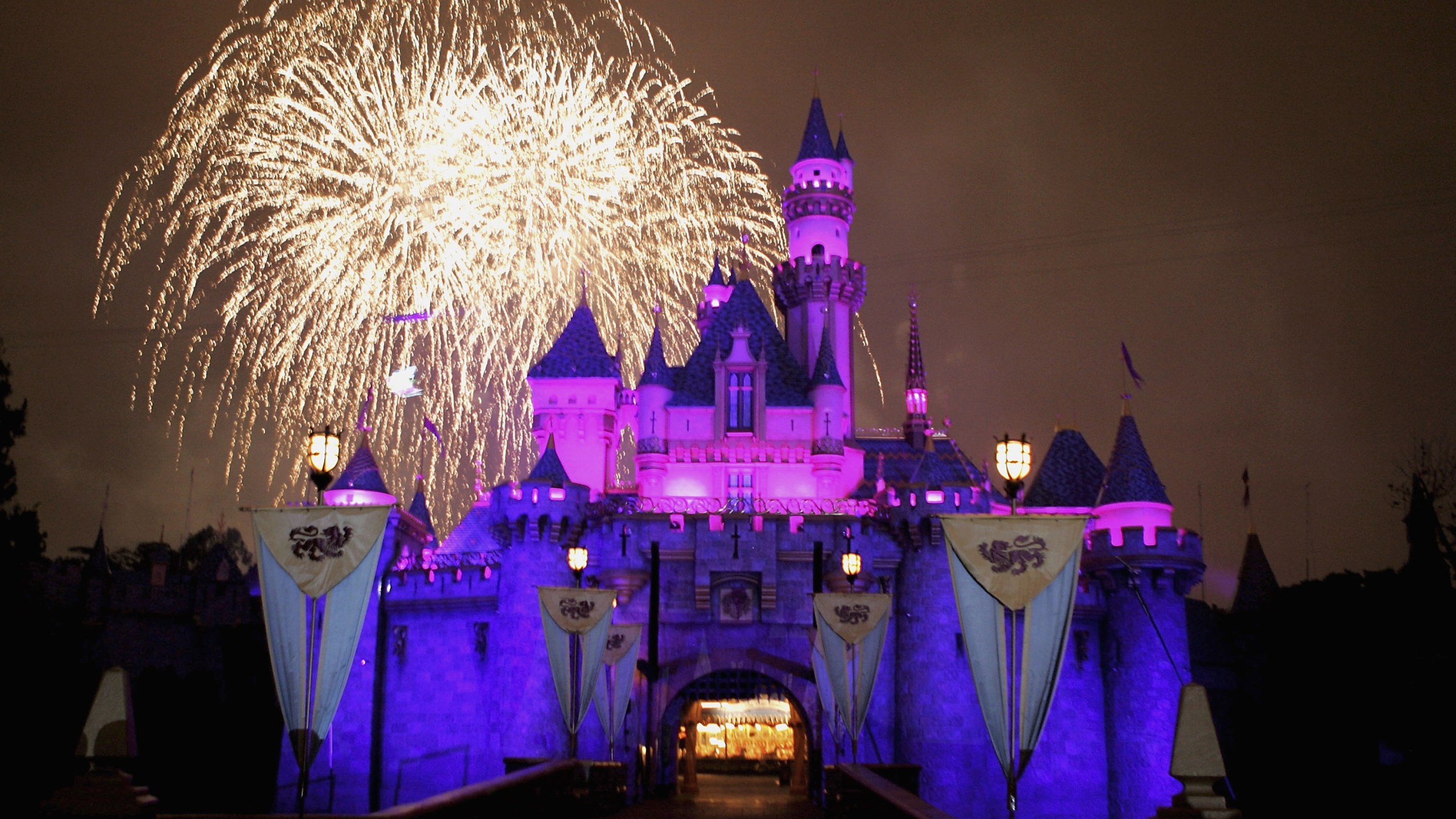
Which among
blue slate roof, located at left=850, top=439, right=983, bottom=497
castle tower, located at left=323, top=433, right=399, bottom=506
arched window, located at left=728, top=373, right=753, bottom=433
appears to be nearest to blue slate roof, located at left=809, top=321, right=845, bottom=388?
arched window, located at left=728, top=373, right=753, bottom=433

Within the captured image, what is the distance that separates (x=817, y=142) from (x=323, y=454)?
3901cm

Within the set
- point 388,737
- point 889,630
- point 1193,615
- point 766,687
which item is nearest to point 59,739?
point 388,737

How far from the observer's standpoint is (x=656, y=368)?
1977 inches

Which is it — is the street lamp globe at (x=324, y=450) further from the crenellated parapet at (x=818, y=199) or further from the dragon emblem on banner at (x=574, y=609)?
the crenellated parapet at (x=818, y=199)

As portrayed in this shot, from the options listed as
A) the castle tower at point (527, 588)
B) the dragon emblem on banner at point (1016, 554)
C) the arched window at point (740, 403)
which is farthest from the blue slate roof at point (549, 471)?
the dragon emblem on banner at point (1016, 554)

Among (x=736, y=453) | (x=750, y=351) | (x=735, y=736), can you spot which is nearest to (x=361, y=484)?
(x=736, y=453)

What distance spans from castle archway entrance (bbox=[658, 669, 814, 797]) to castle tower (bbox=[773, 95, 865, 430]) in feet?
40.1

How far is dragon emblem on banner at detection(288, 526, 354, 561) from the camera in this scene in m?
18.8

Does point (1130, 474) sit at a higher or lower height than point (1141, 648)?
higher

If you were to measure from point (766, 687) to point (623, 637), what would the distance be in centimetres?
855

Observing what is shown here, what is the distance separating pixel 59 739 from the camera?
37.3 meters

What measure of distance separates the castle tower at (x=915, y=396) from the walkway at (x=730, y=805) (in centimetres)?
2000

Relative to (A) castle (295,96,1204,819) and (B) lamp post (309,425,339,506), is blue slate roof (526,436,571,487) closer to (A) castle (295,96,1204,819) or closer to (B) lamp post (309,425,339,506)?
(A) castle (295,96,1204,819)

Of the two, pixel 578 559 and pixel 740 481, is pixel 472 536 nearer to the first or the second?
pixel 740 481
